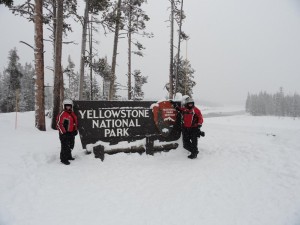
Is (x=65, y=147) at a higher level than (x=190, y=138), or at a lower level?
lower

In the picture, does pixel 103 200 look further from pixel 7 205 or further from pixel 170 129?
pixel 170 129

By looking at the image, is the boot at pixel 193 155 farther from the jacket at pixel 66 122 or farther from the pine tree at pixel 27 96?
the pine tree at pixel 27 96

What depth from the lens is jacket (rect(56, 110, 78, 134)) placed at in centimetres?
664

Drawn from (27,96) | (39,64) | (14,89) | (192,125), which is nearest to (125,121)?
(192,125)

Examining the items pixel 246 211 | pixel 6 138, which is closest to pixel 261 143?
pixel 246 211

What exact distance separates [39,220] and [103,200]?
127cm

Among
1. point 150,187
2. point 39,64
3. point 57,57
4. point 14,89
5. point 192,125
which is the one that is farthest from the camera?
point 14,89

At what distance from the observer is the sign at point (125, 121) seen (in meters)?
7.26

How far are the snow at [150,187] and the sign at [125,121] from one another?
62 centimetres

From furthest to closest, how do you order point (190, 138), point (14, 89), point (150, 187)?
point (14, 89)
point (190, 138)
point (150, 187)

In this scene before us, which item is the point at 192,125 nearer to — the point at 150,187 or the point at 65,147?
the point at 150,187

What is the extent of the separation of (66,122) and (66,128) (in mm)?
168

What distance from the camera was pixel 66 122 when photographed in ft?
21.9

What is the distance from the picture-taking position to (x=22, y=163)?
19.5ft
